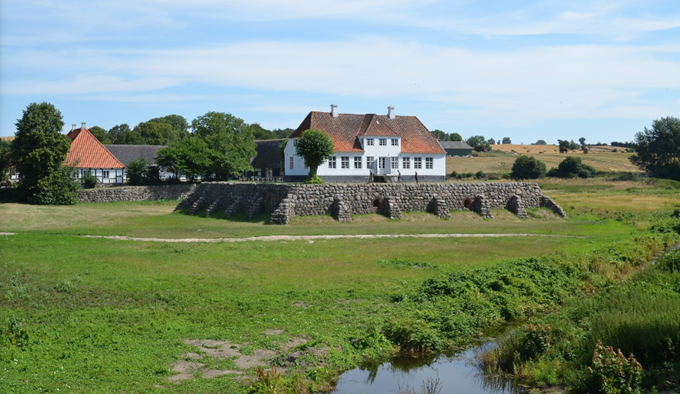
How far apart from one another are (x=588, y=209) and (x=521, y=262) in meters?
27.5

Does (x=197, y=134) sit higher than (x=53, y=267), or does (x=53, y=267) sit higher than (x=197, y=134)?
(x=197, y=134)

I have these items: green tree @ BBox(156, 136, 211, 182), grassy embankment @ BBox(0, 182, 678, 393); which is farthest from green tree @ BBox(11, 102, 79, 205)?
grassy embankment @ BBox(0, 182, 678, 393)

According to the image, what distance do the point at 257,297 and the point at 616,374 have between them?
9376 millimetres

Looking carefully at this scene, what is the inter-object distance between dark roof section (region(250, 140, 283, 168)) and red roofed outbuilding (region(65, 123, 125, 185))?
17.8m

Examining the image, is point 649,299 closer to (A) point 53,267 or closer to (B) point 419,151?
(A) point 53,267

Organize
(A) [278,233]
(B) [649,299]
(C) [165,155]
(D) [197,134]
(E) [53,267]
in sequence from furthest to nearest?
(D) [197,134]
(C) [165,155]
(A) [278,233]
(E) [53,267]
(B) [649,299]

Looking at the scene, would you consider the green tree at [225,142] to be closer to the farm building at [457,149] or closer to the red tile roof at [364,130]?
the red tile roof at [364,130]

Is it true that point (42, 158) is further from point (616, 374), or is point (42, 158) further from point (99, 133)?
point (99, 133)

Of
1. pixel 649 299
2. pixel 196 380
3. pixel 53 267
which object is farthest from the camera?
pixel 53 267

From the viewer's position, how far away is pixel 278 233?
3291 centimetres

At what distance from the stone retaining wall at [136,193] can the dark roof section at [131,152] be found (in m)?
15.7

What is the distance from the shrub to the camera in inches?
444

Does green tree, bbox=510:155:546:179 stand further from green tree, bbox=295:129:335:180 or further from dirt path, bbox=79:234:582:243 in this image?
dirt path, bbox=79:234:582:243

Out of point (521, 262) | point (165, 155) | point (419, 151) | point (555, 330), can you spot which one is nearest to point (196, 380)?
point (555, 330)
